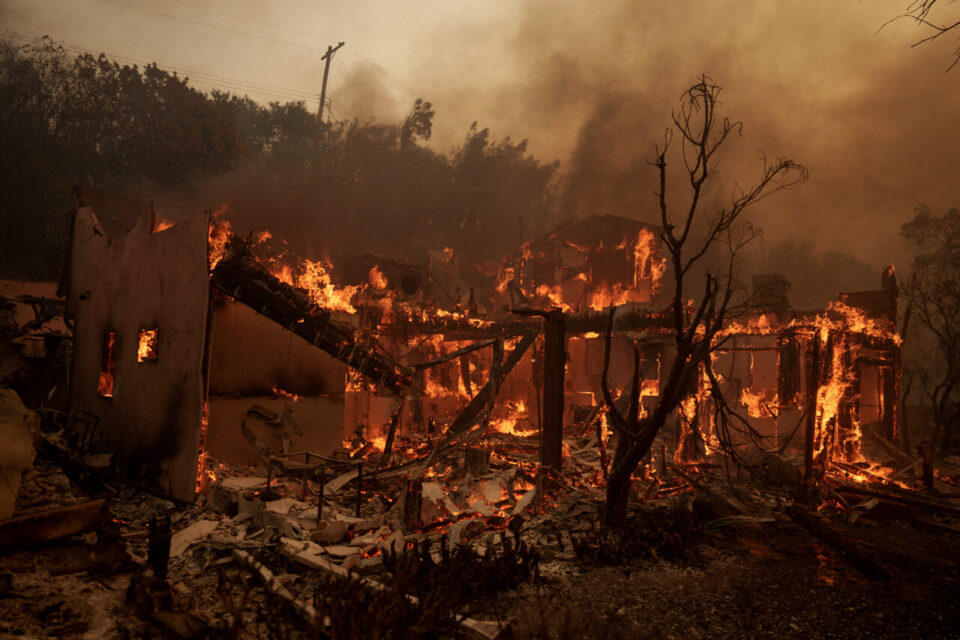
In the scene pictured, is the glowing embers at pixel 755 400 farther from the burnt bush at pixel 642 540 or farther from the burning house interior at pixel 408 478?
the burnt bush at pixel 642 540

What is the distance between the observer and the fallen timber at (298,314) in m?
10.2

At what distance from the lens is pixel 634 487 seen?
11.7 meters

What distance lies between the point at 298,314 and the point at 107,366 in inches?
214

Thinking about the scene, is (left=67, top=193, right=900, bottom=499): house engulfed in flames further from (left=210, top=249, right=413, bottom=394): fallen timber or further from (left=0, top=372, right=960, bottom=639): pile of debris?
(left=0, top=372, right=960, bottom=639): pile of debris

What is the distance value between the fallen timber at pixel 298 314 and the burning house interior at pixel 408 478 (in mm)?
61

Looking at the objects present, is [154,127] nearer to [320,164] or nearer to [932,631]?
[320,164]

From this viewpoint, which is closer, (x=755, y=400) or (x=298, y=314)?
(x=298, y=314)

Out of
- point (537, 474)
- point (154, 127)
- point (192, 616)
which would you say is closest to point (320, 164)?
point (154, 127)

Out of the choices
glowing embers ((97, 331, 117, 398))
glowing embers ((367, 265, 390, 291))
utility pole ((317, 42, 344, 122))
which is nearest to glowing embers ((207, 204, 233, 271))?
glowing embers ((97, 331, 117, 398))

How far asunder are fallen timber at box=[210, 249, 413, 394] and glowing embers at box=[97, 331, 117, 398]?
4.55 metres

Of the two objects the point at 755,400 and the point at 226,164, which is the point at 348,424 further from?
the point at 226,164

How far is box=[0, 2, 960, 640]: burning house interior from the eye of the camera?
19.8 feet

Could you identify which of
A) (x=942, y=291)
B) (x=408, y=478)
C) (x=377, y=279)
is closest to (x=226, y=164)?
(x=377, y=279)

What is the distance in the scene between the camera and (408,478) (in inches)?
378
